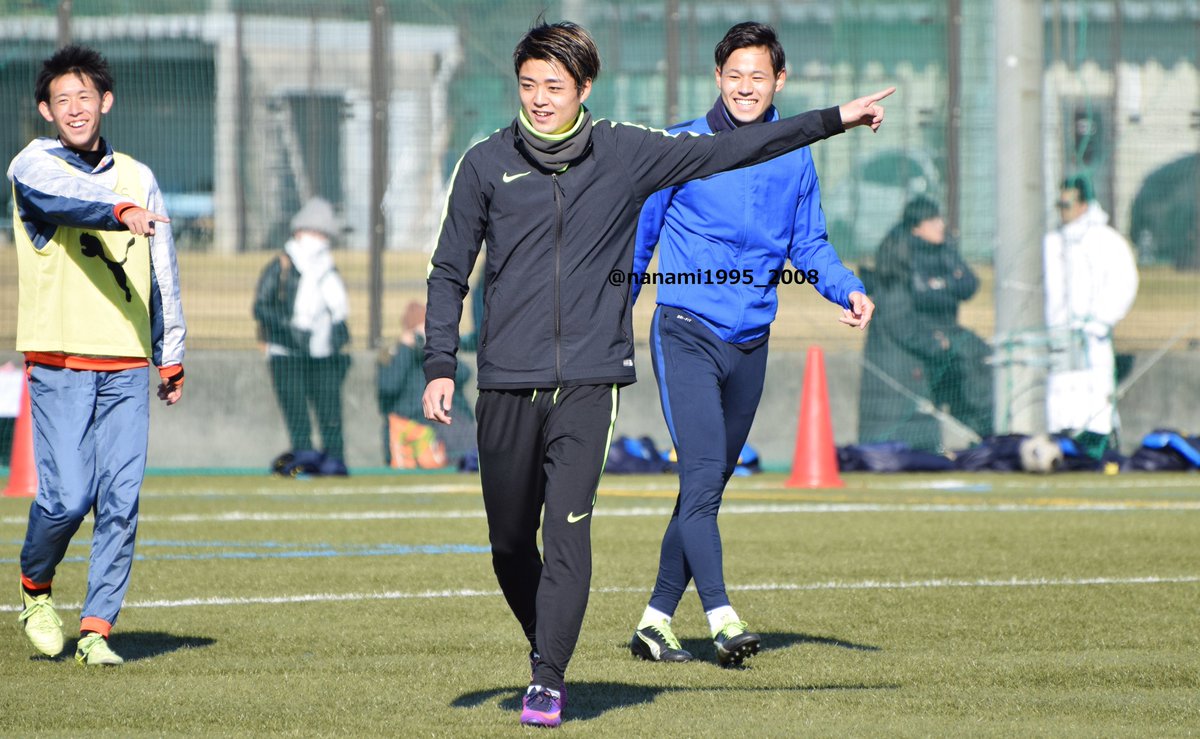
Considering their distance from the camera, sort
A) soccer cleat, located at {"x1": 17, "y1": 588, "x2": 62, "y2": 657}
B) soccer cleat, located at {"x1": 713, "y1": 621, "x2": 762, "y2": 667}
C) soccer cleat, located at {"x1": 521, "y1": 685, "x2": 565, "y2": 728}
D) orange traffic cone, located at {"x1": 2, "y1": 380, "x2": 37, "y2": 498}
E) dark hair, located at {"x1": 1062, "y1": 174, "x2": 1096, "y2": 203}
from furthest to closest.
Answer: dark hair, located at {"x1": 1062, "y1": 174, "x2": 1096, "y2": 203}
orange traffic cone, located at {"x1": 2, "y1": 380, "x2": 37, "y2": 498}
soccer cleat, located at {"x1": 17, "y1": 588, "x2": 62, "y2": 657}
soccer cleat, located at {"x1": 713, "y1": 621, "x2": 762, "y2": 667}
soccer cleat, located at {"x1": 521, "y1": 685, "x2": 565, "y2": 728}

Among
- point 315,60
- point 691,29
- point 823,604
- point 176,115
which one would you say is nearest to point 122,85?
point 176,115

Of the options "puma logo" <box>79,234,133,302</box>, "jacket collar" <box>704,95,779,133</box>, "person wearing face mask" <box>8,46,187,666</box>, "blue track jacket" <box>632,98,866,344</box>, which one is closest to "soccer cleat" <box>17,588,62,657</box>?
"person wearing face mask" <box>8,46,187,666</box>

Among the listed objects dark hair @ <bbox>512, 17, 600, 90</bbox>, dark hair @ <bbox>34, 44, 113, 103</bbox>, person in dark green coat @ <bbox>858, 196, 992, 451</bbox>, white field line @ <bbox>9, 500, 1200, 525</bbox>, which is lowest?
white field line @ <bbox>9, 500, 1200, 525</bbox>

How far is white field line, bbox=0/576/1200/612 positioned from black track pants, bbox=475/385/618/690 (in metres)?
2.96

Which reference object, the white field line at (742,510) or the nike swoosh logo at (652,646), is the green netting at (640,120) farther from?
the nike swoosh logo at (652,646)

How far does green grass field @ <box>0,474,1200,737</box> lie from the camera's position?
19.2ft

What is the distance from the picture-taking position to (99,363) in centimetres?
700

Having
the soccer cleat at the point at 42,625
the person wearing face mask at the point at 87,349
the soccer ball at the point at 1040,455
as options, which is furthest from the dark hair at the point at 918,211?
the soccer cleat at the point at 42,625

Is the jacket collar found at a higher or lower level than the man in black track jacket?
higher

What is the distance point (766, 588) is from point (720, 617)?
2.18 m

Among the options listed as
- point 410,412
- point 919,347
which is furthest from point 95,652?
point 919,347

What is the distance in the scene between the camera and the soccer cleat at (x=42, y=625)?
6.99m

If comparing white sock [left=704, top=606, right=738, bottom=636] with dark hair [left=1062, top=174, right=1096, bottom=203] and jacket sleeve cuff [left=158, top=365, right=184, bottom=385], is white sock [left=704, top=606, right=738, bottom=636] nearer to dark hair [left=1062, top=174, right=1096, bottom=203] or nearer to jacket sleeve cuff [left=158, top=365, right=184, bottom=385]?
jacket sleeve cuff [left=158, top=365, right=184, bottom=385]

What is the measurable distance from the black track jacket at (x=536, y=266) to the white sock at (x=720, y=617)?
1331mm
